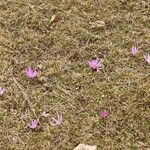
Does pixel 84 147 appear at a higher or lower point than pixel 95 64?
lower

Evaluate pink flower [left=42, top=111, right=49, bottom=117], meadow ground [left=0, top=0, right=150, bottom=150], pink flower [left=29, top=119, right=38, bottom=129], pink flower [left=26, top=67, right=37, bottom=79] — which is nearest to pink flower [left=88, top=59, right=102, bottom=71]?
meadow ground [left=0, top=0, right=150, bottom=150]

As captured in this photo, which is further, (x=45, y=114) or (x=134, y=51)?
(x=134, y=51)

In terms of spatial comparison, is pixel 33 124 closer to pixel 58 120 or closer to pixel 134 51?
pixel 58 120

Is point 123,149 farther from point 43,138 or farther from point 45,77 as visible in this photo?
point 45,77

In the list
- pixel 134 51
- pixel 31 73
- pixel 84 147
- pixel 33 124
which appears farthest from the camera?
pixel 134 51

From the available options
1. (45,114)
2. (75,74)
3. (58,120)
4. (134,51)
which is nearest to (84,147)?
(58,120)

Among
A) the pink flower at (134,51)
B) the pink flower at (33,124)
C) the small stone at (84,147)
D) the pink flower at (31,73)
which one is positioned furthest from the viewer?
the pink flower at (134,51)

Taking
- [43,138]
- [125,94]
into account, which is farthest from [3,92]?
[125,94]

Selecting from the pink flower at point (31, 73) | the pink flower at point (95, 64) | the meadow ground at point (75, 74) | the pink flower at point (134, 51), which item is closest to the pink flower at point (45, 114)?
the meadow ground at point (75, 74)

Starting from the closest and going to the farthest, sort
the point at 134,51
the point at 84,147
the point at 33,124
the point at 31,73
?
the point at 84,147 → the point at 33,124 → the point at 31,73 → the point at 134,51

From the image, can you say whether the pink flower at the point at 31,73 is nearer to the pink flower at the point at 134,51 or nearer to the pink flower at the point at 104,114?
the pink flower at the point at 104,114
